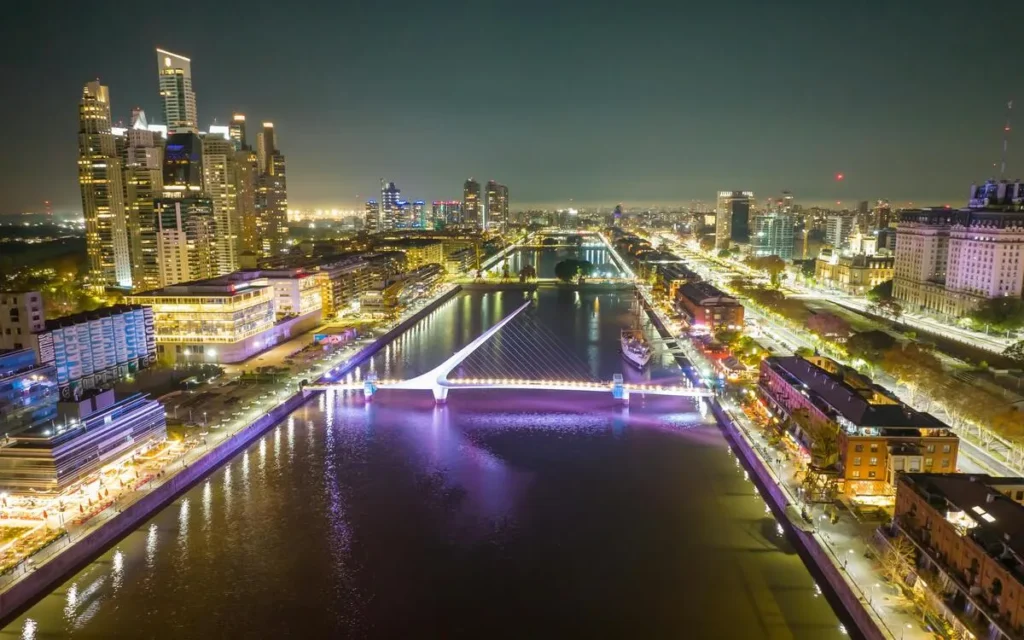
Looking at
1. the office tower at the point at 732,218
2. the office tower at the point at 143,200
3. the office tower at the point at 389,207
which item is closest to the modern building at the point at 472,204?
the office tower at the point at 389,207

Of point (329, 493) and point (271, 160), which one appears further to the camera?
point (271, 160)

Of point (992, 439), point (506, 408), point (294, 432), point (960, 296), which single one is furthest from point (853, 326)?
point (294, 432)

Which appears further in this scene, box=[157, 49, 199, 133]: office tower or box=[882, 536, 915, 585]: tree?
box=[157, 49, 199, 133]: office tower

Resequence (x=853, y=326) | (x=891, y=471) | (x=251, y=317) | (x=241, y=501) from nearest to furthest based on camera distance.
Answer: (x=891, y=471)
(x=241, y=501)
(x=251, y=317)
(x=853, y=326)

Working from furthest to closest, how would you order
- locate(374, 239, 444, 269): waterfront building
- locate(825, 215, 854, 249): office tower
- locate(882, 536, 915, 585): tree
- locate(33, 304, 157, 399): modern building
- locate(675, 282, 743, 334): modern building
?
locate(825, 215, 854, 249): office tower
locate(374, 239, 444, 269): waterfront building
locate(675, 282, 743, 334): modern building
locate(33, 304, 157, 399): modern building
locate(882, 536, 915, 585): tree

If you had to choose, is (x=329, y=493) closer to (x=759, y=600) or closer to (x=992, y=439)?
(x=759, y=600)

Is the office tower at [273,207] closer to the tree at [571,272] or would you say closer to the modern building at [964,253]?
the tree at [571,272]

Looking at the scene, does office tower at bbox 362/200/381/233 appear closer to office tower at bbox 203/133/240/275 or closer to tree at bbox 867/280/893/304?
office tower at bbox 203/133/240/275

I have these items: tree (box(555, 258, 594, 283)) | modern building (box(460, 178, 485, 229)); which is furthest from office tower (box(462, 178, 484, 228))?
tree (box(555, 258, 594, 283))
